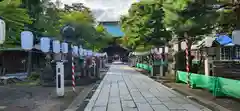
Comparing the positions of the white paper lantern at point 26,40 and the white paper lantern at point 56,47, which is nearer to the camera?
the white paper lantern at point 26,40

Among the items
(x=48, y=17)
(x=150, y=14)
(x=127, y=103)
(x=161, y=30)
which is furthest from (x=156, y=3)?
(x=48, y=17)

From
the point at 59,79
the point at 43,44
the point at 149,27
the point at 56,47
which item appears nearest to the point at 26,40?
the point at 43,44

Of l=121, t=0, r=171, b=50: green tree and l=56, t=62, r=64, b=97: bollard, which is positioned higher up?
l=121, t=0, r=171, b=50: green tree

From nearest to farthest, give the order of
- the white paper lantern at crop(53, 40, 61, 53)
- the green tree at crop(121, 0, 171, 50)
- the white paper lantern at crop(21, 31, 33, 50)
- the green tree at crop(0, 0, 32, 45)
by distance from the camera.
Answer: the white paper lantern at crop(21, 31, 33, 50), the green tree at crop(0, 0, 32, 45), the white paper lantern at crop(53, 40, 61, 53), the green tree at crop(121, 0, 171, 50)

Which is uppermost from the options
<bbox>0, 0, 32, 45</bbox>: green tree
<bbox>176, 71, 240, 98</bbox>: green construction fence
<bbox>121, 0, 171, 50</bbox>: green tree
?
<bbox>121, 0, 171, 50</bbox>: green tree

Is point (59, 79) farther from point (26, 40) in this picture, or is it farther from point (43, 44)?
point (26, 40)

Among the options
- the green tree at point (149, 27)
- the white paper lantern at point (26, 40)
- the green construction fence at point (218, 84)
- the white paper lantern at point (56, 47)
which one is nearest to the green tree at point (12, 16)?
the white paper lantern at point (26, 40)

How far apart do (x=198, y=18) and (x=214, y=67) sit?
15.2 feet

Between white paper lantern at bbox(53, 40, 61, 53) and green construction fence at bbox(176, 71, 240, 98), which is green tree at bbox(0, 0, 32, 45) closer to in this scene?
white paper lantern at bbox(53, 40, 61, 53)

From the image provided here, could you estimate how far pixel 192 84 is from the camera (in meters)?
13.9

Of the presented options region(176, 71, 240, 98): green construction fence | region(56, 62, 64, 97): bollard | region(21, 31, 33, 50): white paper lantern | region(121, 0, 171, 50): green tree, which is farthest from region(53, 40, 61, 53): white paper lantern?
region(121, 0, 171, 50): green tree

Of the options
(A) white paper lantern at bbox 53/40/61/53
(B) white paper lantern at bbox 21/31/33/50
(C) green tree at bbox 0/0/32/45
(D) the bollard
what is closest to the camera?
(B) white paper lantern at bbox 21/31/33/50

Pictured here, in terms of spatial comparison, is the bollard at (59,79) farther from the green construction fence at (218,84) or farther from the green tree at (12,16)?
the green construction fence at (218,84)

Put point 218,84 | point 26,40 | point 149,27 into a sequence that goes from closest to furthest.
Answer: point 26,40 < point 218,84 < point 149,27
